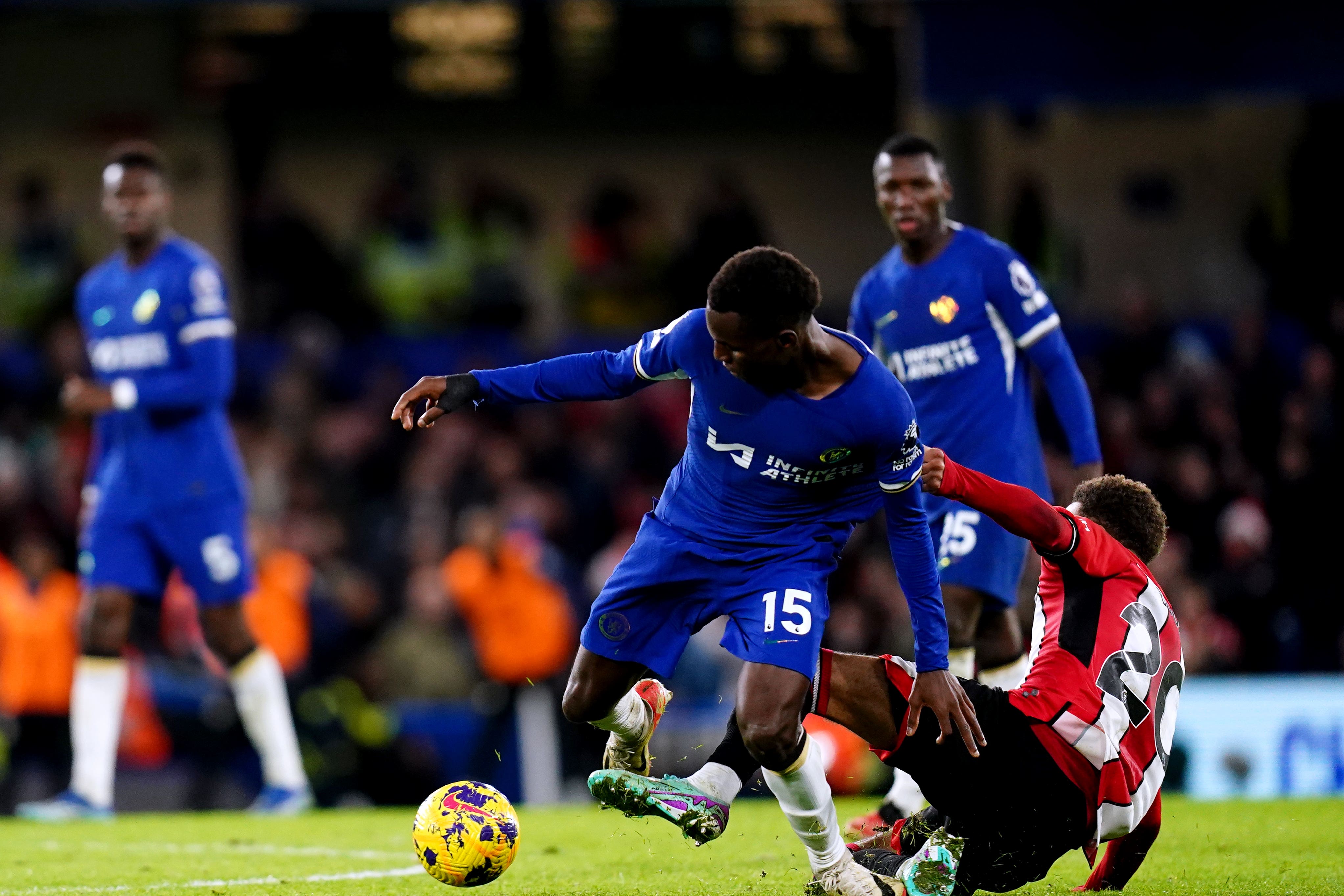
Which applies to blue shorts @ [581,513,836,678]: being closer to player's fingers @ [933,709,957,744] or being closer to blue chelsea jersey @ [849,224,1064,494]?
player's fingers @ [933,709,957,744]

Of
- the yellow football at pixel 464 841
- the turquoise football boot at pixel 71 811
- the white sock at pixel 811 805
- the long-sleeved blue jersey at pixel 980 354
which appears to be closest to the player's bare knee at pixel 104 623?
the turquoise football boot at pixel 71 811

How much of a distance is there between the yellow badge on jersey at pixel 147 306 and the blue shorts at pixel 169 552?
0.91 meters

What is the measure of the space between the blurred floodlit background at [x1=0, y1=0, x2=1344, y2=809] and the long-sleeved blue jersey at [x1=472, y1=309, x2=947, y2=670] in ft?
16.5

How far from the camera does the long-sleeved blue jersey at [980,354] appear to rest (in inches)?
268

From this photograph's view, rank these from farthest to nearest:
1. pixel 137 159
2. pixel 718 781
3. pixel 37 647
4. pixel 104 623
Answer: pixel 37 647
pixel 137 159
pixel 104 623
pixel 718 781

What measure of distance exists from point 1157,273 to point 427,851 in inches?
542

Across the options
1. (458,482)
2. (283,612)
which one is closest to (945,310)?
(283,612)

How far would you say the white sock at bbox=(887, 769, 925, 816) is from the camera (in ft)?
21.9

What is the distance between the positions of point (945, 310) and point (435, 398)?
7.77 ft

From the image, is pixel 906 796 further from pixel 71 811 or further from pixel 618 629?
pixel 71 811

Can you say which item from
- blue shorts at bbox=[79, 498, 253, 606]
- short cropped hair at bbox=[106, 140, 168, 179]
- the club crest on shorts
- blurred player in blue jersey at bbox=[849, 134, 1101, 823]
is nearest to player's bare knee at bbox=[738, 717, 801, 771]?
the club crest on shorts

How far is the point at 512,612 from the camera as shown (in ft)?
38.6

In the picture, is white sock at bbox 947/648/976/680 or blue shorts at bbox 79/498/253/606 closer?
white sock at bbox 947/648/976/680

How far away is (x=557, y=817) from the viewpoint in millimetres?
8492
